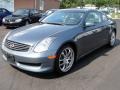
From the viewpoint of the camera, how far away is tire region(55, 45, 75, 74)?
4766 millimetres

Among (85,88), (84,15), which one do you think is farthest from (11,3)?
(85,88)

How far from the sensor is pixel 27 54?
14.8 ft

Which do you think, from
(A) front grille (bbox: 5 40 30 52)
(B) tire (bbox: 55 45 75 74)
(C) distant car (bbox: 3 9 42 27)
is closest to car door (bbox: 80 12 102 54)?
(B) tire (bbox: 55 45 75 74)

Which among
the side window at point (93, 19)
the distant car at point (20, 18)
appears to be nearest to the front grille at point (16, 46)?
the side window at point (93, 19)

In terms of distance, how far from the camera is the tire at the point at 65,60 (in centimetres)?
477

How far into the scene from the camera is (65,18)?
601 cm

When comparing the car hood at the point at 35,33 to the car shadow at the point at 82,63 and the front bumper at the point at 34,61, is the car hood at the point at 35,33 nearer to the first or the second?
the front bumper at the point at 34,61

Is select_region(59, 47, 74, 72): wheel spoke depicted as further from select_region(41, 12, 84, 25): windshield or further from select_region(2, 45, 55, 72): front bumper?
select_region(41, 12, 84, 25): windshield

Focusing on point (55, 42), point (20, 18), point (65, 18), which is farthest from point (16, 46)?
point (20, 18)

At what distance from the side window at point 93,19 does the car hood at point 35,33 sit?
0.81 meters

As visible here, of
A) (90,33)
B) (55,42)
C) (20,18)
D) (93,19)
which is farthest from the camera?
(20,18)

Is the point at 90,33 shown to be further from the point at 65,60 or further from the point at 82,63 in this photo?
the point at 65,60

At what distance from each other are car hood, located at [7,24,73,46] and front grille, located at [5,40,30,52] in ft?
0.25

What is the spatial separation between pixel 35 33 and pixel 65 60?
938mm
